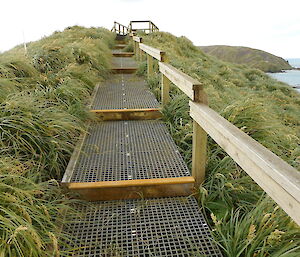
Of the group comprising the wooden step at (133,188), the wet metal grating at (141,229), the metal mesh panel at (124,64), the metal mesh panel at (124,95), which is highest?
the metal mesh panel at (124,64)

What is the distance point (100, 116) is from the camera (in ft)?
12.2

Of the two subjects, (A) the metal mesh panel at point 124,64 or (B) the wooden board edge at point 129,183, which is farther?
(A) the metal mesh panel at point 124,64

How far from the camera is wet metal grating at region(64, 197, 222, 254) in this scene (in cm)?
172

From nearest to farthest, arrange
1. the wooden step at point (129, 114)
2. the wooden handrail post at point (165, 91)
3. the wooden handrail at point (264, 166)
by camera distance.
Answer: the wooden handrail at point (264, 166) < the wooden step at point (129, 114) < the wooden handrail post at point (165, 91)

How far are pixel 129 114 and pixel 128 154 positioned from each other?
3.53 ft

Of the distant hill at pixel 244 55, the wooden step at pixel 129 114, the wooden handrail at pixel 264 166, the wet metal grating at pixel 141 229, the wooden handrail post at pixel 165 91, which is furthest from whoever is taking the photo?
the distant hill at pixel 244 55

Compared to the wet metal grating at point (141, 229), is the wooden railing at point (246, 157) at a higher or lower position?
higher

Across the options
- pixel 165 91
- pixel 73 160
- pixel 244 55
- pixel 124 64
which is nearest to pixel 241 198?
pixel 73 160

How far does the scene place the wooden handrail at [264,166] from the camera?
1008mm

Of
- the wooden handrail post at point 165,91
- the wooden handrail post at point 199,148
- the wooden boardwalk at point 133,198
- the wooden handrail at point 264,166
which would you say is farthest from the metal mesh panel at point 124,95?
the wooden handrail at point 264,166

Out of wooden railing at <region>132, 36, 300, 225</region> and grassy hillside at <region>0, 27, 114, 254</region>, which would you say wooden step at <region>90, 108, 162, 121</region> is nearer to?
grassy hillside at <region>0, 27, 114, 254</region>

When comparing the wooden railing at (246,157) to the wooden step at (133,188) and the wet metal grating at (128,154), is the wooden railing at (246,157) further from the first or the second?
the wet metal grating at (128,154)

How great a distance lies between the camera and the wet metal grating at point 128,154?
2.41m

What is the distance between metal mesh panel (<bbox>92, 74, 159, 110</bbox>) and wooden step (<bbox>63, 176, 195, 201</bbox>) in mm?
1803
